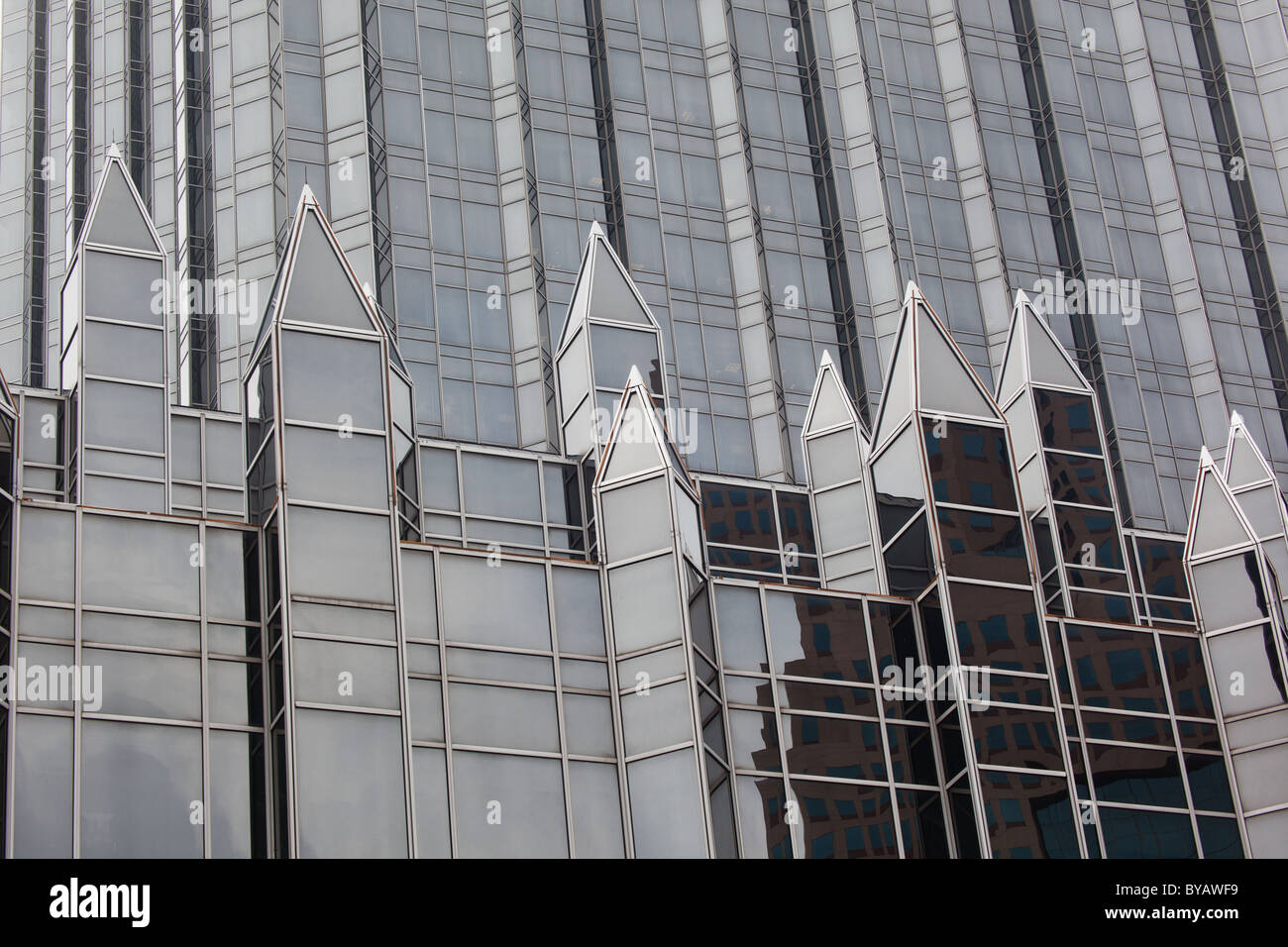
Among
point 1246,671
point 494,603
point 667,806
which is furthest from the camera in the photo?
point 1246,671

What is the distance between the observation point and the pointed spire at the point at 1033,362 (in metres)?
50.2

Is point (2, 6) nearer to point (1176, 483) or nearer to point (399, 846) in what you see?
point (1176, 483)

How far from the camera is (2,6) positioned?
92562 mm

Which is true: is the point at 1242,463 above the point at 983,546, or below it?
above

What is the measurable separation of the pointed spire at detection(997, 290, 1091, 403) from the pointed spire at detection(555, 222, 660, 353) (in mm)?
10765

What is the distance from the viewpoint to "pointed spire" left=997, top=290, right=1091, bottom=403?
165ft

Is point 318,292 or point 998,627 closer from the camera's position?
point 318,292

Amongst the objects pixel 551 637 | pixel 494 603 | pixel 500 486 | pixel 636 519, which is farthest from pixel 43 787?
pixel 500 486

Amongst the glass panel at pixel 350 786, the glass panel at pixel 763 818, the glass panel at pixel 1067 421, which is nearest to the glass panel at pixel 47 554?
the glass panel at pixel 350 786

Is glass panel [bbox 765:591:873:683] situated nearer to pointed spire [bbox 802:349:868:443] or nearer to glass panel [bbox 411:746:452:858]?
glass panel [bbox 411:746:452:858]

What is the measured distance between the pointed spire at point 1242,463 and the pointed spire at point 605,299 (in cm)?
1615

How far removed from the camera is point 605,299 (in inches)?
1796

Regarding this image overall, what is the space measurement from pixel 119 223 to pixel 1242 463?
96.0ft

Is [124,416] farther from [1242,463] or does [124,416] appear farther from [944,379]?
[1242,463]
